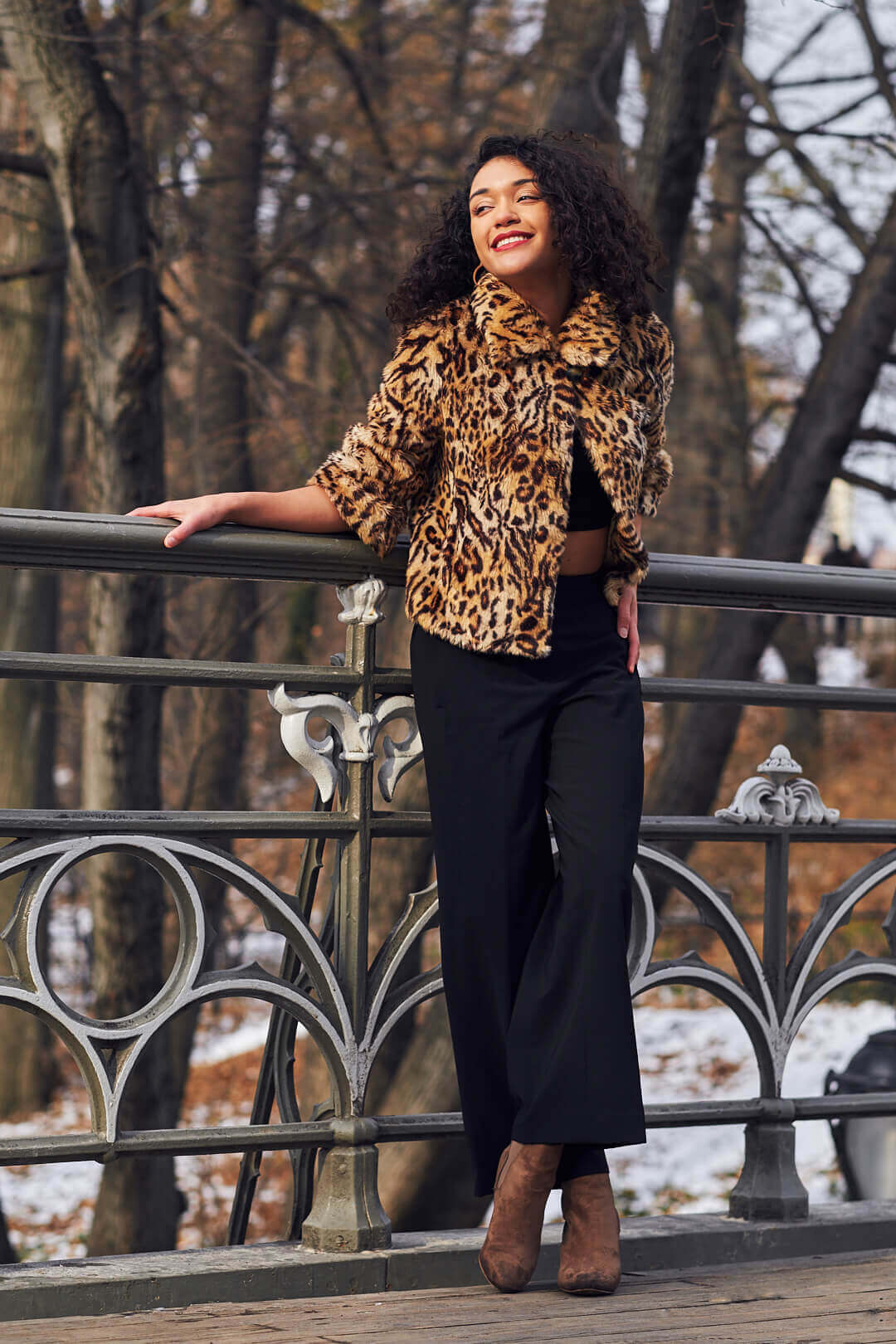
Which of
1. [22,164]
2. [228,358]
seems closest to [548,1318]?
[22,164]

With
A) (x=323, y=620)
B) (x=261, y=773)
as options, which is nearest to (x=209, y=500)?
(x=323, y=620)

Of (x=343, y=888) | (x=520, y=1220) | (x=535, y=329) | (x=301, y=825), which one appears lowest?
(x=520, y=1220)

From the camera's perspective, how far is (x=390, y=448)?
2.99 metres

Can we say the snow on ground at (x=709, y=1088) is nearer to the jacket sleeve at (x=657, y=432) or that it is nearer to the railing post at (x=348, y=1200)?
the railing post at (x=348, y=1200)

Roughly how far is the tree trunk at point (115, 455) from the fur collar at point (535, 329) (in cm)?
379

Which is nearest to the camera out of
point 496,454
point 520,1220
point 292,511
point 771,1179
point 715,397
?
point 520,1220

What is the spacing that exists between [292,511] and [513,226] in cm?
67

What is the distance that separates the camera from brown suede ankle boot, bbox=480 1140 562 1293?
2797 millimetres

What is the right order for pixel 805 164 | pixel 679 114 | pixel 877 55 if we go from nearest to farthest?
pixel 679 114 < pixel 877 55 < pixel 805 164

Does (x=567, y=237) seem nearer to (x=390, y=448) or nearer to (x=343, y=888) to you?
(x=390, y=448)

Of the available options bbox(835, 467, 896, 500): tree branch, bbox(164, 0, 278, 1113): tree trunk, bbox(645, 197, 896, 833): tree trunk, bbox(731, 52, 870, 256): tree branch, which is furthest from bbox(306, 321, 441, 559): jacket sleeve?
bbox(835, 467, 896, 500): tree branch

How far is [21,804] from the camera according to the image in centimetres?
1120

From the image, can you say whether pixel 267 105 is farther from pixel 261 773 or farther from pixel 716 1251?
pixel 716 1251

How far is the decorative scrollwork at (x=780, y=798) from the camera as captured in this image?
3470mm
